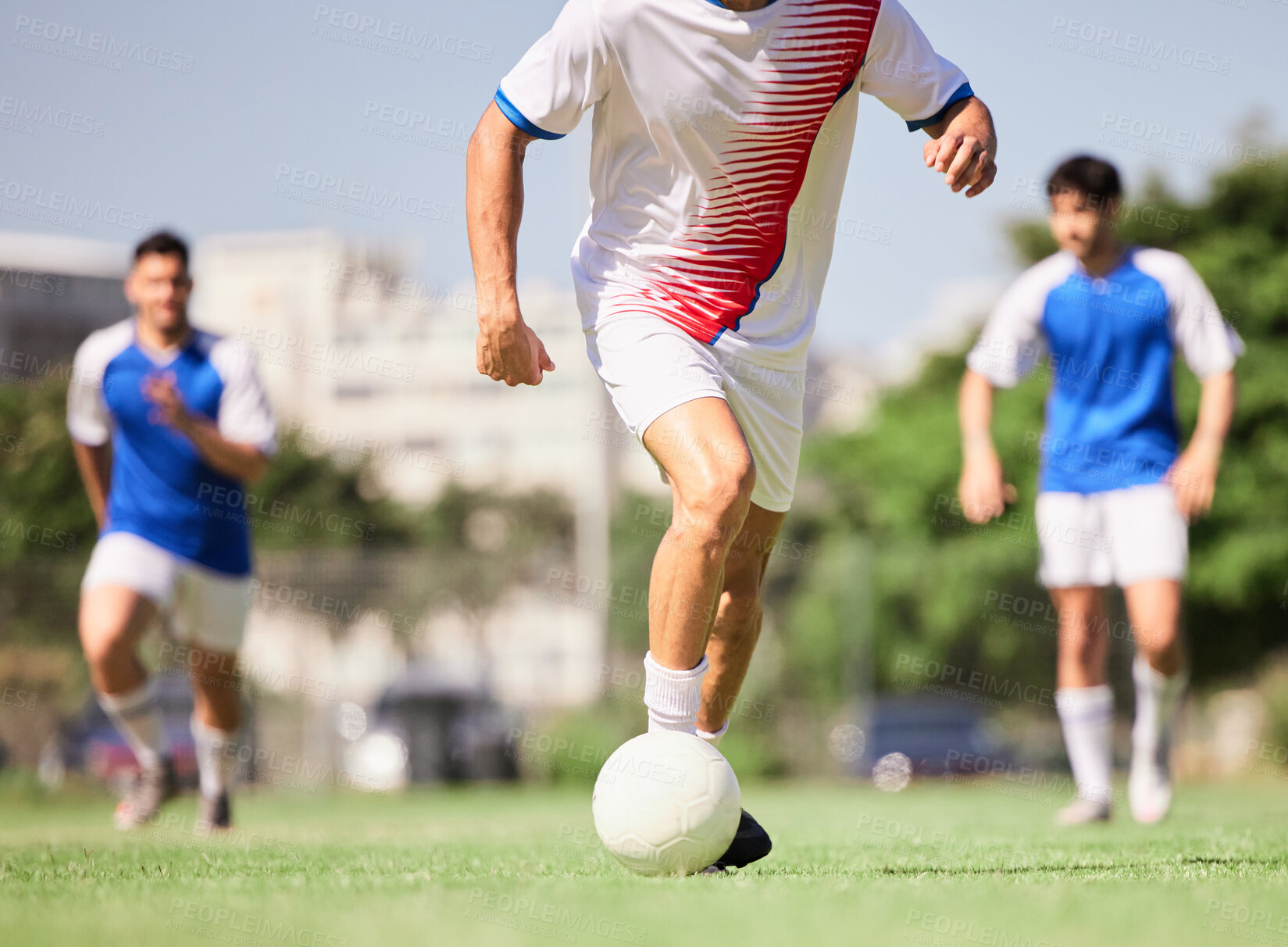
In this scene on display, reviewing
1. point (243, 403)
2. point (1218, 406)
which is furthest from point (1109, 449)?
point (243, 403)

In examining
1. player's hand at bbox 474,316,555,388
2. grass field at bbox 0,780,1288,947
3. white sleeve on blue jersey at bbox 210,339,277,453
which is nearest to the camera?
grass field at bbox 0,780,1288,947

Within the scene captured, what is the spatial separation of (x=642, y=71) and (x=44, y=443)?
3515 centimetres

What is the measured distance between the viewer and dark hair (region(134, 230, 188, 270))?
685 cm

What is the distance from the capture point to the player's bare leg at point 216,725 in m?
6.54

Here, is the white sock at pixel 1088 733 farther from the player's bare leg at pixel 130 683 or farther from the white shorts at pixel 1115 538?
the player's bare leg at pixel 130 683

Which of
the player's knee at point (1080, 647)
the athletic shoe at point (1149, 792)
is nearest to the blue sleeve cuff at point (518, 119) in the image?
the player's knee at point (1080, 647)

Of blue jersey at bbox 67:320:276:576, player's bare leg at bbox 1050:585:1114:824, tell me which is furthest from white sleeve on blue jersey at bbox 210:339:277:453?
player's bare leg at bbox 1050:585:1114:824

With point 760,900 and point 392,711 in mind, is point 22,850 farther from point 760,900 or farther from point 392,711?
point 392,711

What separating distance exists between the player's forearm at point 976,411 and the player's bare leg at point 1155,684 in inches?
37.7

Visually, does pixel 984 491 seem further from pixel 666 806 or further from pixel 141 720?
pixel 141 720

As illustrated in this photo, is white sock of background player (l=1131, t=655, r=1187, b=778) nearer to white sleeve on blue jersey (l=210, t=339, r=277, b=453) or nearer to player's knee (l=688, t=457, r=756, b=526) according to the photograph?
player's knee (l=688, t=457, r=756, b=526)

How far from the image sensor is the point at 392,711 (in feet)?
77.0

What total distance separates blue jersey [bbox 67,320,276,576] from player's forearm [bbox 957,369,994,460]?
3.35m

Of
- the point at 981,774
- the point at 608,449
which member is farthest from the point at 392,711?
the point at 608,449
